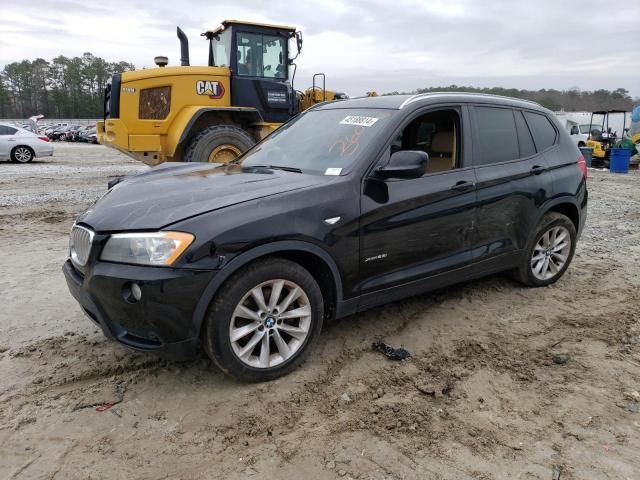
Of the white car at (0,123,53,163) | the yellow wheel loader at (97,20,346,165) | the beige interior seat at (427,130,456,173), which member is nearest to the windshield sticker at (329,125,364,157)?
the beige interior seat at (427,130,456,173)

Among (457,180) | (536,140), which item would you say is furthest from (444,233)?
(536,140)

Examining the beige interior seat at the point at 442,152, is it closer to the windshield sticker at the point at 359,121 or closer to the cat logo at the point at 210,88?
the windshield sticker at the point at 359,121

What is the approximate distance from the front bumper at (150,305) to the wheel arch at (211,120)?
21.5ft

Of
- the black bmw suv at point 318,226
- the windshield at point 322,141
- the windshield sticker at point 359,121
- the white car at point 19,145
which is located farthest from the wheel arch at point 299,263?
the white car at point 19,145

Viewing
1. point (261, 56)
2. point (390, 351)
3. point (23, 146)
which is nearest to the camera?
point (390, 351)

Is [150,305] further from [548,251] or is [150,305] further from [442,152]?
[548,251]

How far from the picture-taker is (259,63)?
10008 mm

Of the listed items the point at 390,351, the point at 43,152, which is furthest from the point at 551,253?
the point at 43,152

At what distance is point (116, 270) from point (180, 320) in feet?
1.47

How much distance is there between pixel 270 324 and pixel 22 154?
19.0 meters

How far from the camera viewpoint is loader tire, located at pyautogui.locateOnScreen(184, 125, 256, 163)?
29.4 ft

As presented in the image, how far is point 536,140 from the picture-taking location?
4.62 m

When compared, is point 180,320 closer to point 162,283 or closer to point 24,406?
point 162,283

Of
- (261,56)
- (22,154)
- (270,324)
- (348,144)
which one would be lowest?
(270,324)
